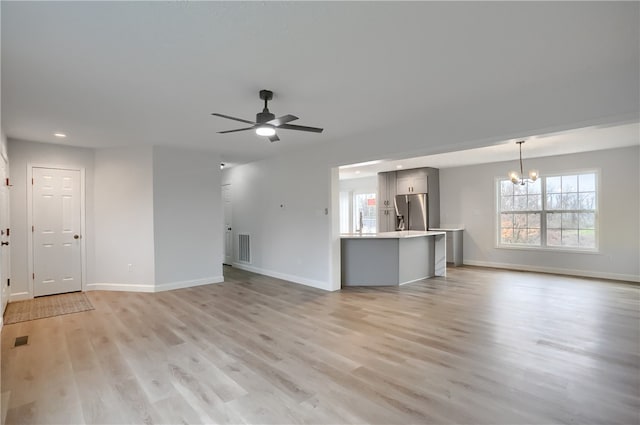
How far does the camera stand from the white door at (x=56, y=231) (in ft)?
16.9

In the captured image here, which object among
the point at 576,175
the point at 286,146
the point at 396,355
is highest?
the point at 286,146

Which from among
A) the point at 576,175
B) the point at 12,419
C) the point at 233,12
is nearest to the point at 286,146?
the point at 233,12

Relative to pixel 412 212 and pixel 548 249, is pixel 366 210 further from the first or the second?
pixel 548 249

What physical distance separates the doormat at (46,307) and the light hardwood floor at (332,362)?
11.5 inches

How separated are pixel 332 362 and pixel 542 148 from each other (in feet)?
19.0

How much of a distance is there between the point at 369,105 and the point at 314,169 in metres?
2.28

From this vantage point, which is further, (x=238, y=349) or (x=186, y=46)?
(x=238, y=349)

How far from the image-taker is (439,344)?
10.4 feet

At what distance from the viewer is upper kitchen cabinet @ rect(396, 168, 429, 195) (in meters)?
8.21

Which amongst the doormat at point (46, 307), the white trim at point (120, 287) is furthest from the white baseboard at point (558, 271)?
the doormat at point (46, 307)

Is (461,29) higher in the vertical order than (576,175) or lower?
higher

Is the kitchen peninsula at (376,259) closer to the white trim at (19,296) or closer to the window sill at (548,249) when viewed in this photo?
the window sill at (548,249)

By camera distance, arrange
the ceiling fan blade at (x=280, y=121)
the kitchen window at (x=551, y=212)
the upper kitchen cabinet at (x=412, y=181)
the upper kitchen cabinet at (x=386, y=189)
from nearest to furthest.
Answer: the ceiling fan blade at (x=280, y=121)
the kitchen window at (x=551, y=212)
the upper kitchen cabinet at (x=412, y=181)
the upper kitchen cabinet at (x=386, y=189)

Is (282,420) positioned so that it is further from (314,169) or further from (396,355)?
(314,169)
